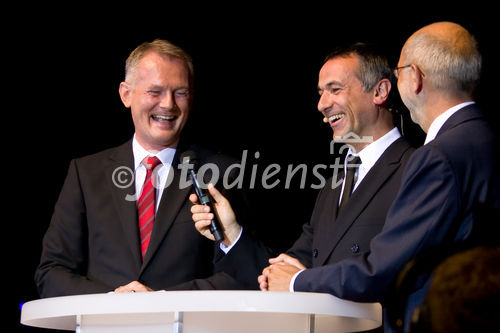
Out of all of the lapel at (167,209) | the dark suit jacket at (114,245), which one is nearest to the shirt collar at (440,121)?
the dark suit jacket at (114,245)

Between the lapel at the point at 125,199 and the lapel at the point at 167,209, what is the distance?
0.21ft

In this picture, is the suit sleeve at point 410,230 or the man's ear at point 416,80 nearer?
the suit sleeve at point 410,230

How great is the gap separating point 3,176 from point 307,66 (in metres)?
1.94

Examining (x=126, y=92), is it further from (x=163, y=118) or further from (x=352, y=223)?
(x=352, y=223)

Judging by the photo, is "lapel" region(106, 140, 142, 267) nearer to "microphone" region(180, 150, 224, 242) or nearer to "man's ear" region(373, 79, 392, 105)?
"microphone" region(180, 150, 224, 242)

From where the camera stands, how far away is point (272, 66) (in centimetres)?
450

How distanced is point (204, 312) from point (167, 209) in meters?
1.14

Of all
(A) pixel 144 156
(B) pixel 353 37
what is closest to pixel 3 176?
(A) pixel 144 156

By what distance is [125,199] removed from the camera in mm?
3133

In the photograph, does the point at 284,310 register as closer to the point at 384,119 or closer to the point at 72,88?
the point at 384,119

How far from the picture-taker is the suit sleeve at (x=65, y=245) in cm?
300

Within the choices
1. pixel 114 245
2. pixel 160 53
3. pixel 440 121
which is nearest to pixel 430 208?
pixel 440 121

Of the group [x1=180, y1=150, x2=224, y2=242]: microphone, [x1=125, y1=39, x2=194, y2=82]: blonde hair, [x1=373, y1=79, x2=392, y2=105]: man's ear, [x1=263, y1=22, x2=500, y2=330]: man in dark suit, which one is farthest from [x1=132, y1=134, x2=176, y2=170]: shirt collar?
[x1=263, y1=22, x2=500, y2=330]: man in dark suit

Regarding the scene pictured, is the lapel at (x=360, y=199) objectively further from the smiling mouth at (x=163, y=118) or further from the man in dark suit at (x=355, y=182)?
the smiling mouth at (x=163, y=118)
